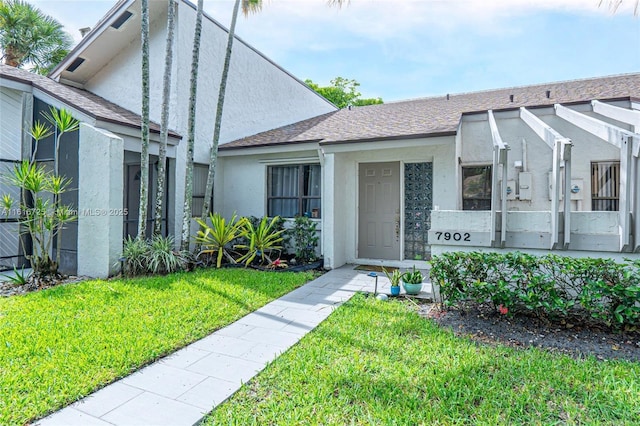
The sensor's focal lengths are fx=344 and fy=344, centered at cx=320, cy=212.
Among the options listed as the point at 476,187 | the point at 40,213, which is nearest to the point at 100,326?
the point at 40,213

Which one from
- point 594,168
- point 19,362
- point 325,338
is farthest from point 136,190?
point 594,168

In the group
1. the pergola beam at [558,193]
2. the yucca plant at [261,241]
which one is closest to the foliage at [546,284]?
the pergola beam at [558,193]

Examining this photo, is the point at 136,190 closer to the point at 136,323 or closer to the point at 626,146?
the point at 136,323

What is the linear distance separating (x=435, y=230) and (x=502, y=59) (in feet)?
26.9

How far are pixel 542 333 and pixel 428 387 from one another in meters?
2.24

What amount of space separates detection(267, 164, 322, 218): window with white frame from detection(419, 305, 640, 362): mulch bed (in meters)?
5.28

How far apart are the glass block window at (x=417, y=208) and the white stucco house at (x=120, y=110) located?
595 centimetres

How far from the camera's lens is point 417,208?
338 inches

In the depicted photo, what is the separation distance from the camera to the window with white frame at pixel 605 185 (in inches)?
295

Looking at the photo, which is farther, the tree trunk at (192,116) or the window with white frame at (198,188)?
the window with white frame at (198,188)

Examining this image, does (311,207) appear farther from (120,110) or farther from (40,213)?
(120,110)

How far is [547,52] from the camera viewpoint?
377 inches

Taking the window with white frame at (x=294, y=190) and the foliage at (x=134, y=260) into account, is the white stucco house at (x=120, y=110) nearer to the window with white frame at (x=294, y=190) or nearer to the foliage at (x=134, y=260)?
the foliage at (x=134, y=260)

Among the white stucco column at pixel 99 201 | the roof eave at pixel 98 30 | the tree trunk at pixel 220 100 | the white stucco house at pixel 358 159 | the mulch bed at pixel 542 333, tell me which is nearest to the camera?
the mulch bed at pixel 542 333
